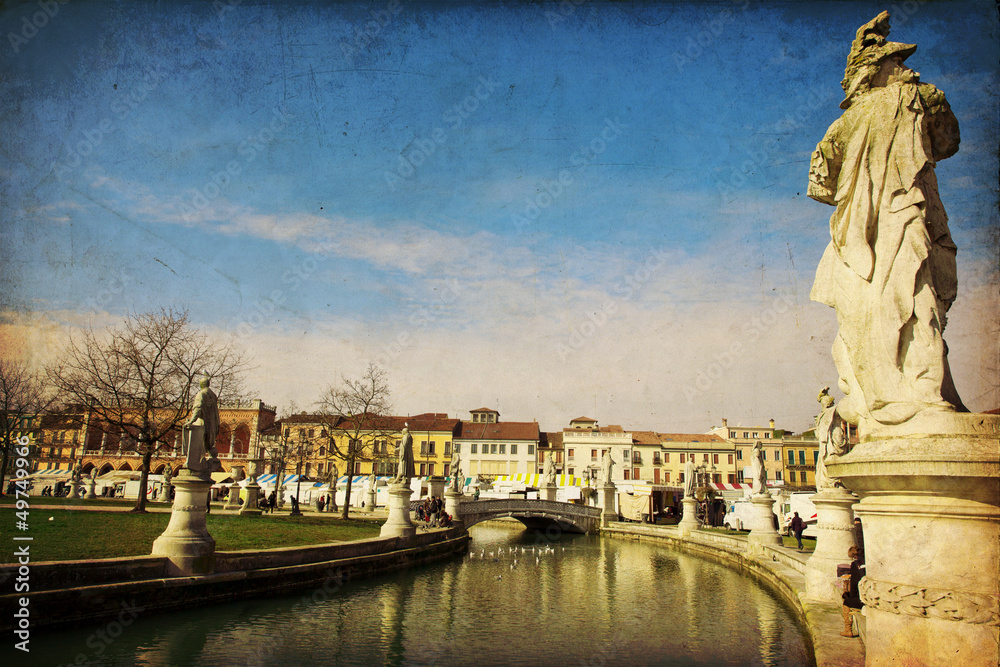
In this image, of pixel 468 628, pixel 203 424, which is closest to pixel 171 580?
pixel 203 424

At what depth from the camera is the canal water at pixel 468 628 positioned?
9.87 metres

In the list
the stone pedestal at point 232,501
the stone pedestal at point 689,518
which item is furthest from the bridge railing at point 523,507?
the stone pedestal at point 232,501

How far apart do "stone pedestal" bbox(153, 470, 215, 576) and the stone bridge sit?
64.9ft

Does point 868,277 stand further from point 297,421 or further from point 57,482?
point 297,421

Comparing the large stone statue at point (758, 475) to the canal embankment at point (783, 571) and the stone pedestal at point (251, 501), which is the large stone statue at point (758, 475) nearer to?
the canal embankment at point (783, 571)

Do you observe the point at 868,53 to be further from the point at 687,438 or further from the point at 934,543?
the point at 687,438

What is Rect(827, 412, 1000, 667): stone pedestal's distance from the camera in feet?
10.3

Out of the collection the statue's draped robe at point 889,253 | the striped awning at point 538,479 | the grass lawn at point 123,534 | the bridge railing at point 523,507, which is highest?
the statue's draped robe at point 889,253

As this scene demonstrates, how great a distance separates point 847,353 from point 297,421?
6709cm

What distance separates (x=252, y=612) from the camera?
1248 centimetres

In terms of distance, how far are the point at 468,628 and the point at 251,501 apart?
19878 mm

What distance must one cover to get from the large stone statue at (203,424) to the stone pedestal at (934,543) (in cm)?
1234

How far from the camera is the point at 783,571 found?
53.8 ft

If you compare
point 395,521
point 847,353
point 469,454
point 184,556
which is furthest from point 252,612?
point 469,454
